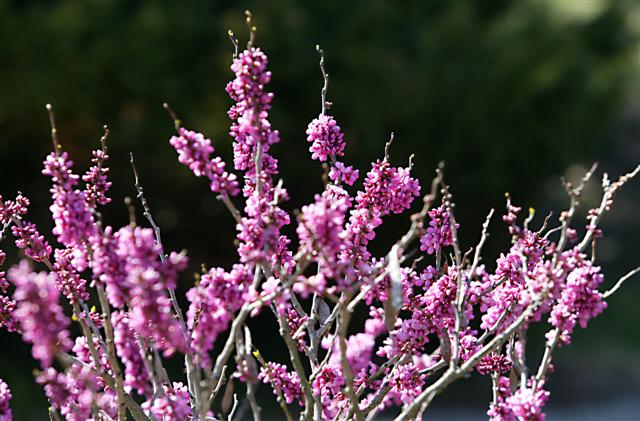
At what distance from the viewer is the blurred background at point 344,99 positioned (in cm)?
755

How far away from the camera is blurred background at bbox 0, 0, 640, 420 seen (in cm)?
755

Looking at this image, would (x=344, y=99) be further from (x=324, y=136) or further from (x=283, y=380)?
(x=283, y=380)

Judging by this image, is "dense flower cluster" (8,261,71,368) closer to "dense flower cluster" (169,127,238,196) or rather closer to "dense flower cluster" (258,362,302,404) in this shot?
"dense flower cluster" (169,127,238,196)

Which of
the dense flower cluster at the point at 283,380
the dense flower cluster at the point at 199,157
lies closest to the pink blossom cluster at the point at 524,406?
the dense flower cluster at the point at 283,380

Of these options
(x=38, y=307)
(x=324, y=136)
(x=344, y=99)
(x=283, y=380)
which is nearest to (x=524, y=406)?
(x=283, y=380)

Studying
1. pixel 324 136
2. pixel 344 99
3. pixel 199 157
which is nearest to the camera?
pixel 199 157

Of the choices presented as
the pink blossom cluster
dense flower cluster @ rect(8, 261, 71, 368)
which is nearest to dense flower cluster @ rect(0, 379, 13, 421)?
dense flower cluster @ rect(8, 261, 71, 368)

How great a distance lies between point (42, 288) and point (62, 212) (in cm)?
34

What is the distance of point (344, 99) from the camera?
26.5 ft

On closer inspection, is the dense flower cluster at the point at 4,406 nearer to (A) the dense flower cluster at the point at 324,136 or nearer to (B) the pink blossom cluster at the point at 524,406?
(A) the dense flower cluster at the point at 324,136

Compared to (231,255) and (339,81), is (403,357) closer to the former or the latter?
(339,81)

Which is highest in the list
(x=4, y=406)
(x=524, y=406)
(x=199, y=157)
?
(x=199, y=157)

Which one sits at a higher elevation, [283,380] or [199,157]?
[199,157]

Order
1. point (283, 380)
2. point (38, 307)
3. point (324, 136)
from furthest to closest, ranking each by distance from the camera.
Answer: point (324, 136), point (283, 380), point (38, 307)
